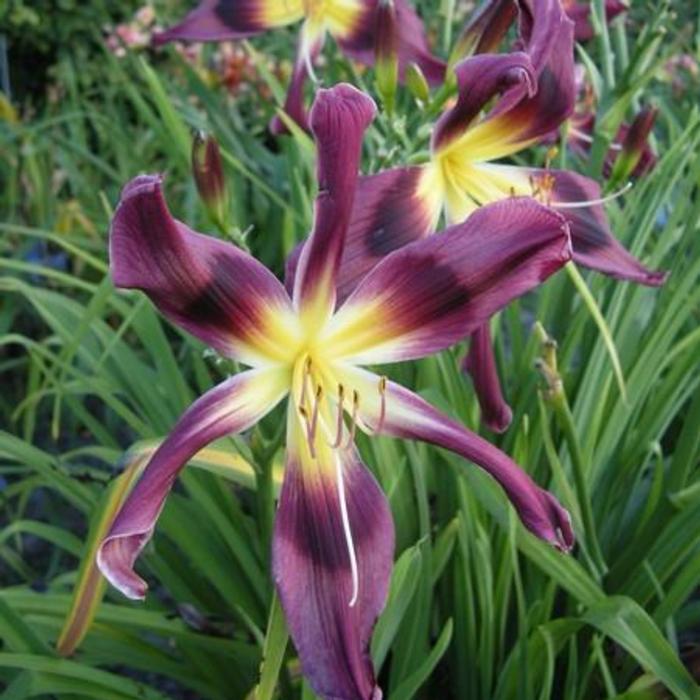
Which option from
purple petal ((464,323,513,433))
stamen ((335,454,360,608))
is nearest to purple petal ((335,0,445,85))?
purple petal ((464,323,513,433))

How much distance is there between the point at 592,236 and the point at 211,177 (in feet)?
1.50

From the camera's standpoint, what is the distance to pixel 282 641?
1.07 m

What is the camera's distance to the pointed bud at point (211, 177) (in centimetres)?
124

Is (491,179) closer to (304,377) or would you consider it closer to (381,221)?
(381,221)

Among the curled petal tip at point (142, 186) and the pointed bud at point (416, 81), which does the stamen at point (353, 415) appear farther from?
the pointed bud at point (416, 81)

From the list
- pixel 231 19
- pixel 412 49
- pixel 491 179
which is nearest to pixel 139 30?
pixel 231 19

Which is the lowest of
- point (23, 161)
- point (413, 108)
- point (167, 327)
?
point (167, 327)

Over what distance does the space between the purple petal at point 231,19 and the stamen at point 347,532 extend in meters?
0.99

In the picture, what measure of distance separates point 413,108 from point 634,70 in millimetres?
797

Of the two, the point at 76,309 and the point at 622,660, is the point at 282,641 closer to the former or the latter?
the point at 622,660

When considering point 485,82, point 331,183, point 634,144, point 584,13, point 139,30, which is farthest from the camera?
point 139,30

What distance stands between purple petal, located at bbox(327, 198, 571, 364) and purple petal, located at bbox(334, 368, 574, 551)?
34 millimetres

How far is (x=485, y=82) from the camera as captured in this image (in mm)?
1171

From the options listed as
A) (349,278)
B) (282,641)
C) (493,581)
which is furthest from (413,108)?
(282,641)
